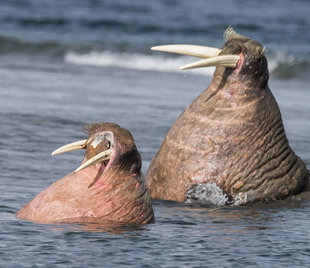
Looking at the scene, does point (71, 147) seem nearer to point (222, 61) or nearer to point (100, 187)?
point (100, 187)

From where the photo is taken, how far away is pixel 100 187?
6.84m

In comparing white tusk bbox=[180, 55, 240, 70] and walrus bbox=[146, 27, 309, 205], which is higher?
white tusk bbox=[180, 55, 240, 70]

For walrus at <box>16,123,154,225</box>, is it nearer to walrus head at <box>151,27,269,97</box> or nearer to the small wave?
walrus head at <box>151,27,269,97</box>

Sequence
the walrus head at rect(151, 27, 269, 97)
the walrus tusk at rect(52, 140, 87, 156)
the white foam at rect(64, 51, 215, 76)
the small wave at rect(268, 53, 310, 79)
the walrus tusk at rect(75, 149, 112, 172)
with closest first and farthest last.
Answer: the walrus tusk at rect(75, 149, 112, 172) < the walrus tusk at rect(52, 140, 87, 156) < the walrus head at rect(151, 27, 269, 97) < the small wave at rect(268, 53, 310, 79) < the white foam at rect(64, 51, 215, 76)

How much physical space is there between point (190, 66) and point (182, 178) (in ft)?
5.02

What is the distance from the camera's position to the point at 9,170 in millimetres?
9562

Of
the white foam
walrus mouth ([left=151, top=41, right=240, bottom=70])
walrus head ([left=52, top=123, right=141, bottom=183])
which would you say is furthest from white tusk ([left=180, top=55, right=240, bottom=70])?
the white foam

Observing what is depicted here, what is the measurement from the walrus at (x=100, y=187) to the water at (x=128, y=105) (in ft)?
0.50

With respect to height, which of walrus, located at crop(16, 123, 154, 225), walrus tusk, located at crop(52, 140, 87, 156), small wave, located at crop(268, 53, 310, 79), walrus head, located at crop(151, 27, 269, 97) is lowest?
walrus, located at crop(16, 123, 154, 225)

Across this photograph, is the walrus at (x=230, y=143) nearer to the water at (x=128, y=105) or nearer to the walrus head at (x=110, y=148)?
the water at (x=128, y=105)

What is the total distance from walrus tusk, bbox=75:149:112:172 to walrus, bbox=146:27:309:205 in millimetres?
2100

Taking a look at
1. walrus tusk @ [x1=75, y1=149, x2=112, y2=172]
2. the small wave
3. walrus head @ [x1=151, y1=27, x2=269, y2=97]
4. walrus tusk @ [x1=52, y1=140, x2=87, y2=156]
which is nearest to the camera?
walrus tusk @ [x1=75, y1=149, x2=112, y2=172]

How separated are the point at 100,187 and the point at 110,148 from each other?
14.5 inches

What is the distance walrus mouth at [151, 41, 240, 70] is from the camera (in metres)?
8.02
